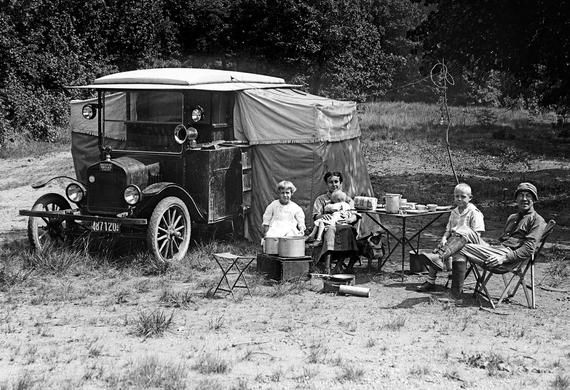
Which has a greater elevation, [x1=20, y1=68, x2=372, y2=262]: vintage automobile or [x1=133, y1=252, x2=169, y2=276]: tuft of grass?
[x1=20, y1=68, x2=372, y2=262]: vintage automobile

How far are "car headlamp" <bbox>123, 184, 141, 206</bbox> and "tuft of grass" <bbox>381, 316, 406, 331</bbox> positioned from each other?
360 centimetres

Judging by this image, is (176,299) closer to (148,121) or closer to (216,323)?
(216,323)

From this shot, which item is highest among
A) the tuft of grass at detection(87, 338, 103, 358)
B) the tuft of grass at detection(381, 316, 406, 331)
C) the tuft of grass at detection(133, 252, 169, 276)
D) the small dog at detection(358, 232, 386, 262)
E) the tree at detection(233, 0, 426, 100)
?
the tree at detection(233, 0, 426, 100)

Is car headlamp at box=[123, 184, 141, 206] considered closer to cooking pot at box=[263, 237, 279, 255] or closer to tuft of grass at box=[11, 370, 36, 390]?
cooking pot at box=[263, 237, 279, 255]

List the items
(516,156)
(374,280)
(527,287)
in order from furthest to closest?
(516,156) < (374,280) < (527,287)

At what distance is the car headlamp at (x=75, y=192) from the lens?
1044 centimetres

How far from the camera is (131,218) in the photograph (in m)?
9.72

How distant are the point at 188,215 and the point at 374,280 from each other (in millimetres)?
2397

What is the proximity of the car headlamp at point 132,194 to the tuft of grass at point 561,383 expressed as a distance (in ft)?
17.9

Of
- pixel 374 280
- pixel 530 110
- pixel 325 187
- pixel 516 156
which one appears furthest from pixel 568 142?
pixel 374 280

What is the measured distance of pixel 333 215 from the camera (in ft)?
32.2

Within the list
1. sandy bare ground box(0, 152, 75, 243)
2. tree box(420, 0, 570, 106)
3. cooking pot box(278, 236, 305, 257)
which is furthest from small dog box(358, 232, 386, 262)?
tree box(420, 0, 570, 106)

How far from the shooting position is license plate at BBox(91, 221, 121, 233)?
Answer: 9766 millimetres

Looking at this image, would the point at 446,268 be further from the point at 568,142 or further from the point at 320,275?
the point at 568,142
